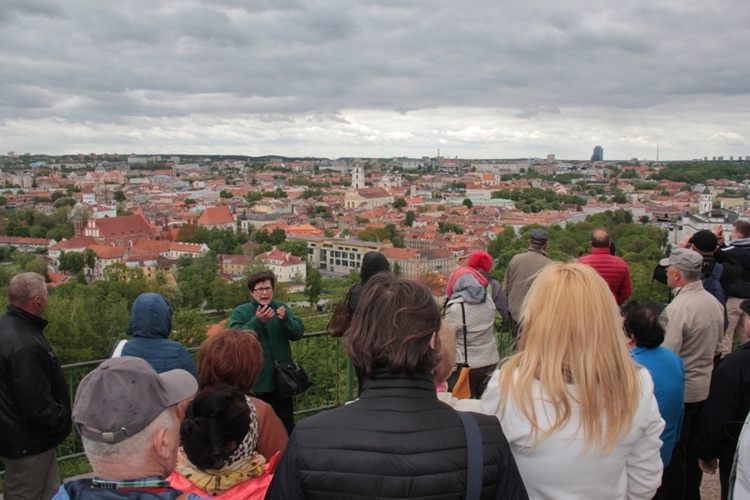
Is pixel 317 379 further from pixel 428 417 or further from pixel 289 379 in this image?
pixel 428 417

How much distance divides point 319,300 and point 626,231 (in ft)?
73.3

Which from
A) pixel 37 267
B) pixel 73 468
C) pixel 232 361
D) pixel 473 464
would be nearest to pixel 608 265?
pixel 232 361

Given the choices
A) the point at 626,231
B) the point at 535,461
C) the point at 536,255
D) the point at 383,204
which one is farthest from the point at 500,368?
the point at 383,204

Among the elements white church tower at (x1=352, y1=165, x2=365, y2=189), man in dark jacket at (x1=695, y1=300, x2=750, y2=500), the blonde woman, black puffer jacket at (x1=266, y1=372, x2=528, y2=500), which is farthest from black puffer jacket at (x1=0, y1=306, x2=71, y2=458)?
white church tower at (x1=352, y1=165, x2=365, y2=189)

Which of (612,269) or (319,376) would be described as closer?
(612,269)

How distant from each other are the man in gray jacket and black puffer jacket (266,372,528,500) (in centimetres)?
258

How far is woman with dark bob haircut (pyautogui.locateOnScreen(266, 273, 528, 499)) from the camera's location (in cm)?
122

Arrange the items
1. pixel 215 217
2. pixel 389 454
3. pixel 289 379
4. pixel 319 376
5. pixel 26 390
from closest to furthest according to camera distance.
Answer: pixel 389 454, pixel 26 390, pixel 289 379, pixel 319 376, pixel 215 217

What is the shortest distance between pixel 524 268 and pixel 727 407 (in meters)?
1.77

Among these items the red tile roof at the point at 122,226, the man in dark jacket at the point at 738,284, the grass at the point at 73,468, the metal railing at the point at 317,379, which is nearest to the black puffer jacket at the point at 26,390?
the metal railing at the point at 317,379

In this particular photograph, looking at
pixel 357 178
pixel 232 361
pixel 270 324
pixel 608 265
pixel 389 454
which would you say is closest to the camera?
pixel 389 454

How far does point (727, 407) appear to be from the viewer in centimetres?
213

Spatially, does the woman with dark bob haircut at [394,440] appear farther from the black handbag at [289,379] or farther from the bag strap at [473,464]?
the black handbag at [289,379]

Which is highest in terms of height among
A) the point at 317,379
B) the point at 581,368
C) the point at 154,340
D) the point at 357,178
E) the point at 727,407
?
the point at 581,368
